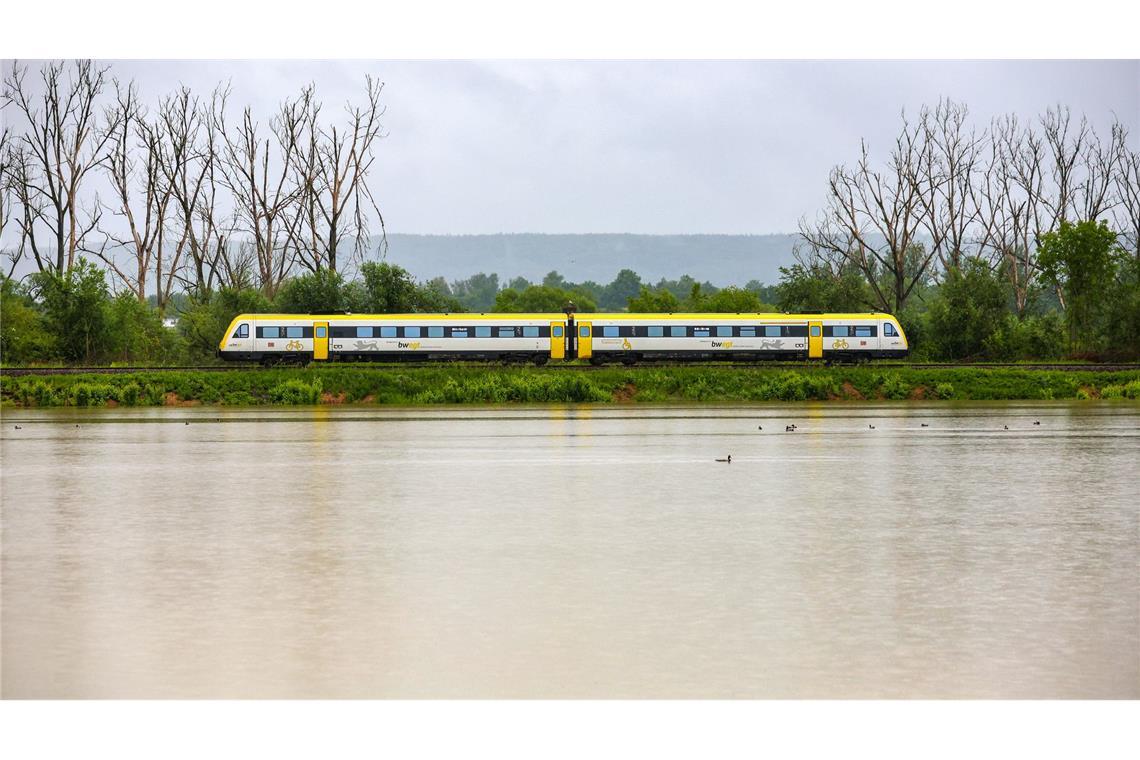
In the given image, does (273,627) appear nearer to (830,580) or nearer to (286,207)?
(830,580)

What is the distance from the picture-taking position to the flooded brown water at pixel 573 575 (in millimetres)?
6637

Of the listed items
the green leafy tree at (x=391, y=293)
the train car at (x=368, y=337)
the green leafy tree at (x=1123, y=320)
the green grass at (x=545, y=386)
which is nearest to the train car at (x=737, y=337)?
the train car at (x=368, y=337)

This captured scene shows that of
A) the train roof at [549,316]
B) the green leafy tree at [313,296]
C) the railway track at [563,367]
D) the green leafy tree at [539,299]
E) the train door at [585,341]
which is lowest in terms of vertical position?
the railway track at [563,367]

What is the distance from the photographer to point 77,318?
4812 cm

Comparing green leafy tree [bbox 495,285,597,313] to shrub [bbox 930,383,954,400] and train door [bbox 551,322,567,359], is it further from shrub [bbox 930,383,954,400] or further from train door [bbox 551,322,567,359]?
shrub [bbox 930,383,954,400]

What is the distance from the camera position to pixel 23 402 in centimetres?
3747

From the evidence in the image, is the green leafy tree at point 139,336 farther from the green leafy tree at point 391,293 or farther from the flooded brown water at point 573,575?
the flooded brown water at point 573,575

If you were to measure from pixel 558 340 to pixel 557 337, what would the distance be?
123 mm

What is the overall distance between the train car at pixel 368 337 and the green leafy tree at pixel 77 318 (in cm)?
561

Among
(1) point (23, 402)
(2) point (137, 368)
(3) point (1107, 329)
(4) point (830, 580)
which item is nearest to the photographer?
(4) point (830, 580)

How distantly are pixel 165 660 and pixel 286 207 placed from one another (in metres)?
64.3

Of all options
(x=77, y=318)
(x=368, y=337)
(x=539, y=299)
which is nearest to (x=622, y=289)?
(x=539, y=299)

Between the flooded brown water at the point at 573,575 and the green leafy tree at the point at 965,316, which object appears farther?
the green leafy tree at the point at 965,316

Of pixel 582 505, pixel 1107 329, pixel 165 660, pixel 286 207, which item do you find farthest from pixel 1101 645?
pixel 286 207
